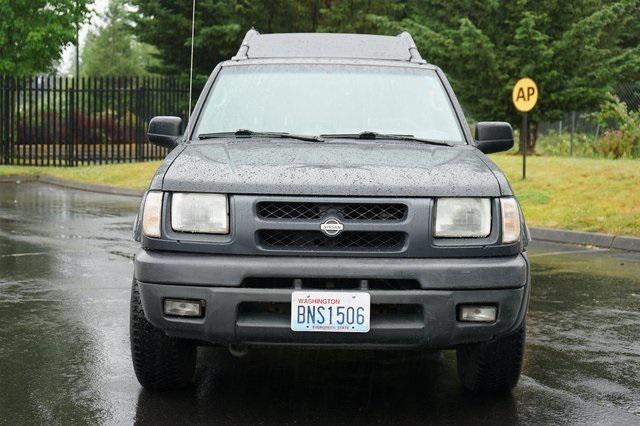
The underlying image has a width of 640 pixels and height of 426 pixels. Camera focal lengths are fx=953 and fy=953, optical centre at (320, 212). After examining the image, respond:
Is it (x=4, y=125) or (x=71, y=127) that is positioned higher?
(x=71, y=127)

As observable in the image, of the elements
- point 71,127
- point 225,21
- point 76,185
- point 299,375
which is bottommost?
point 76,185

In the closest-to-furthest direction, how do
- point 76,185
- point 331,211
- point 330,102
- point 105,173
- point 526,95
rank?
point 331,211 → point 330,102 → point 526,95 → point 76,185 → point 105,173

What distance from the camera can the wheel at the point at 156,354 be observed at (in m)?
4.68

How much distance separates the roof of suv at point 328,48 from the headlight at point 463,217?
2165 millimetres

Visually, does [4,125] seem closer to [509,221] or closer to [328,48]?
[328,48]

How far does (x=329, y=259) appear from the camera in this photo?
14.1ft

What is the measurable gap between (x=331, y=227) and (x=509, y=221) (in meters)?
0.88

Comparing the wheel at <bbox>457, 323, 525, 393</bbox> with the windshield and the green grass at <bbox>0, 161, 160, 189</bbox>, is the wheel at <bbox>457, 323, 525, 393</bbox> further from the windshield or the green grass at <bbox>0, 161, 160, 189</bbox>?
the green grass at <bbox>0, 161, 160, 189</bbox>

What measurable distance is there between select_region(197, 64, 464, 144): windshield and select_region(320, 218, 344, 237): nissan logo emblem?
1281 mm

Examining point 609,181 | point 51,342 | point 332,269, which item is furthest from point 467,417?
point 609,181

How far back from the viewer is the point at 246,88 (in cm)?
596

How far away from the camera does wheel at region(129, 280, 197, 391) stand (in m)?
4.68

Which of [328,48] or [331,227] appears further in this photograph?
[328,48]

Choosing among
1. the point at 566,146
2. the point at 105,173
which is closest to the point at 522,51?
the point at 566,146
